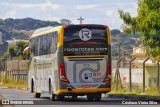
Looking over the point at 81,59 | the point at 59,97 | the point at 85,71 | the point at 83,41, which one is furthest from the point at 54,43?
the point at 59,97

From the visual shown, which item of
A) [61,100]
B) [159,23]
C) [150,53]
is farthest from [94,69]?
[150,53]

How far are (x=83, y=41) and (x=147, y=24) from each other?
9.50 metres

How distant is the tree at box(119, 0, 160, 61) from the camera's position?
3950 centimetres

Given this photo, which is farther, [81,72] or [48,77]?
[48,77]

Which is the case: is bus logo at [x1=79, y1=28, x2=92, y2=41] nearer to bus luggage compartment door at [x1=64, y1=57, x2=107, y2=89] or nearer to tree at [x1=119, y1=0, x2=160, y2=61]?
bus luggage compartment door at [x1=64, y1=57, x2=107, y2=89]

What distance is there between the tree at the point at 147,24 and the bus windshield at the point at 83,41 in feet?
27.4

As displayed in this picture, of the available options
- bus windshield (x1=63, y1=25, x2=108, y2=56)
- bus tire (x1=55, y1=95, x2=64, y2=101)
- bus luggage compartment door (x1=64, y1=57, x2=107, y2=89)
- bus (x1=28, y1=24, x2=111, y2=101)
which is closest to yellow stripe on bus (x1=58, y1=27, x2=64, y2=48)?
bus (x1=28, y1=24, x2=111, y2=101)

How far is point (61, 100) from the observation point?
33250 mm

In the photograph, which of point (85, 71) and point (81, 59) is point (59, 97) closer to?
point (85, 71)

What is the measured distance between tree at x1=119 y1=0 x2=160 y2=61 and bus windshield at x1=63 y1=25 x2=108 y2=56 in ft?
27.4

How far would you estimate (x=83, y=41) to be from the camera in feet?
102

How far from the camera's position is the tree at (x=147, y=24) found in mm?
39500

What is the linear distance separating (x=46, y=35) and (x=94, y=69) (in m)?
3.64

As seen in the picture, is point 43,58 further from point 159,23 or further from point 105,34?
point 159,23
